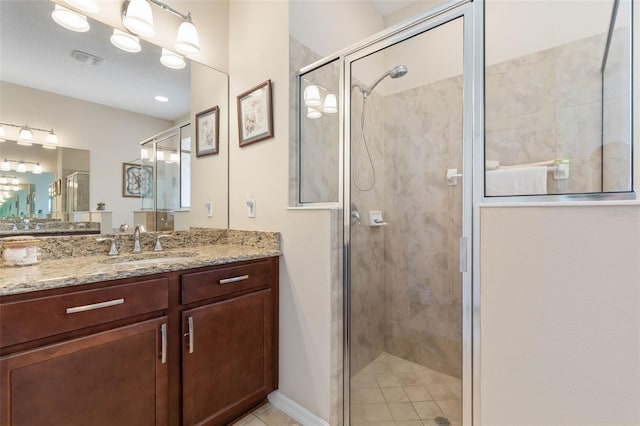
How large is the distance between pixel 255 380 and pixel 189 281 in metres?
0.73

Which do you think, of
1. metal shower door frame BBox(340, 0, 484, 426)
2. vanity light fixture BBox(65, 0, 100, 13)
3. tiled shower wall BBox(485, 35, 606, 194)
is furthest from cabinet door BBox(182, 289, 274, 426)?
vanity light fixture BBox(65, 0, 100, 13)

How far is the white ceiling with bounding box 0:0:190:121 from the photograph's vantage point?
1.31m

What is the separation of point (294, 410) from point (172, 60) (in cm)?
226

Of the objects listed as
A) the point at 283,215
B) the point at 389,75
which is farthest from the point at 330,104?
the point at 283,215

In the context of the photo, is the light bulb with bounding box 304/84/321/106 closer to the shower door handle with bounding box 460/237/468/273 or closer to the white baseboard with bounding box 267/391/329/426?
the shower door handle with bounding box 460/237/468/273

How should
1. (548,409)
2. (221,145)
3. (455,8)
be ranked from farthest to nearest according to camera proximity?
(221,145)
(455,8)
(548,409)

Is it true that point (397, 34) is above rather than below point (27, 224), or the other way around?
above

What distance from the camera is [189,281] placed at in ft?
4.21

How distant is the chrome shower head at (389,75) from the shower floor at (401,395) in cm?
161

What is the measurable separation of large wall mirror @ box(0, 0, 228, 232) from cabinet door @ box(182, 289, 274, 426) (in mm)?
830

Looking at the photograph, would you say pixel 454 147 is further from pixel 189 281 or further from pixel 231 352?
pixel 231 352

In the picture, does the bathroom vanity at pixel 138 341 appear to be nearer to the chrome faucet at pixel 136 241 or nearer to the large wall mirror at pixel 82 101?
the chrome faucet at pixel 136 241

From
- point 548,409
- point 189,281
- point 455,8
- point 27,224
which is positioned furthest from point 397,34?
point 27,224

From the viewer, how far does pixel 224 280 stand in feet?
4.66
